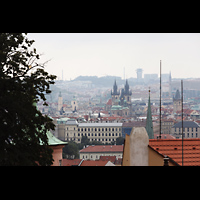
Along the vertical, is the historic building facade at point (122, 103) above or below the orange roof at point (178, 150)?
below

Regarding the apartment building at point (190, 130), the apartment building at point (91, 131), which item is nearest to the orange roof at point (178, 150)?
the apartment building at point (91, 131)

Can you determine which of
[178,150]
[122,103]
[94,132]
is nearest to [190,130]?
[94,132]

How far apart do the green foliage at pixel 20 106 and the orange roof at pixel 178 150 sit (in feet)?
2.86

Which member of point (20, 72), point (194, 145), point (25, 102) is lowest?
point (194, 145)

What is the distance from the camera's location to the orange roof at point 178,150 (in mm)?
3078

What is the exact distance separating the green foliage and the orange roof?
872 millimetres

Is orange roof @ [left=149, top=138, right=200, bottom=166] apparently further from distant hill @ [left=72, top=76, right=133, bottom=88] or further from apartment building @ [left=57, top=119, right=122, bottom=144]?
distant hill @ [left=72, top=76, right=133, bottom=88]

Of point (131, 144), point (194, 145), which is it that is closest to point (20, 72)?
point (131, 144)

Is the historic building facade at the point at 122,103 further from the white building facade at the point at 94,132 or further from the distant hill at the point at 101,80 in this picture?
the distant hill at the point at 101,80

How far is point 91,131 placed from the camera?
65.9 m
